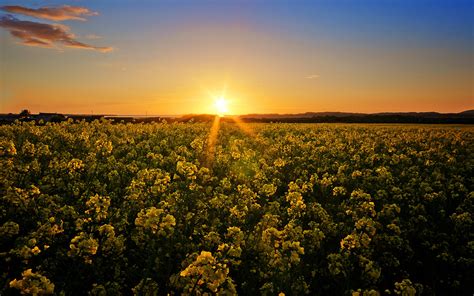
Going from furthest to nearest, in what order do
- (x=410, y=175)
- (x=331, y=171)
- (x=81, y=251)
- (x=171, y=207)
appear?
(x=331, y=171), (x=410, y=175), (x=171, y=207), (x=81, y=251)

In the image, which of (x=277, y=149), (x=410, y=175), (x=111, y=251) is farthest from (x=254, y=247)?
(x=277, y=149)

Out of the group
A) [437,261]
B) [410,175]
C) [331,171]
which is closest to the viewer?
[437,261]

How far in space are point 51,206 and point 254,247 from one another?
4.82 metres

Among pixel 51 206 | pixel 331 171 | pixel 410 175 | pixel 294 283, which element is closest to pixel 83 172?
pixel 51 206

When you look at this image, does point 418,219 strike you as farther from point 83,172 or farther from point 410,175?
point 83,172

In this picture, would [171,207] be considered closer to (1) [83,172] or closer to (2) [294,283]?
(2) [294,283]

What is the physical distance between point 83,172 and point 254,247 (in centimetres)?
766

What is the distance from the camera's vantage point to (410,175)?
1288 cm

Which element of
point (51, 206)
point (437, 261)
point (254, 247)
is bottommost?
point (437, 261)

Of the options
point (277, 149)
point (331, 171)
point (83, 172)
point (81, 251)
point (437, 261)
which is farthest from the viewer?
point (277, 149)

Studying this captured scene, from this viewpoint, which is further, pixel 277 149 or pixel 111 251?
pixel 277 149

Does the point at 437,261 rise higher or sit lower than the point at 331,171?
lower

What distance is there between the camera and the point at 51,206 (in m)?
7.95

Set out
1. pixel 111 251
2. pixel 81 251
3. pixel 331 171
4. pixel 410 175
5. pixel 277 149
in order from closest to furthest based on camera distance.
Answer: pixel 81 251, pixel 111 251, pixel 410 175, pixel 331 171, pixel 277 149
